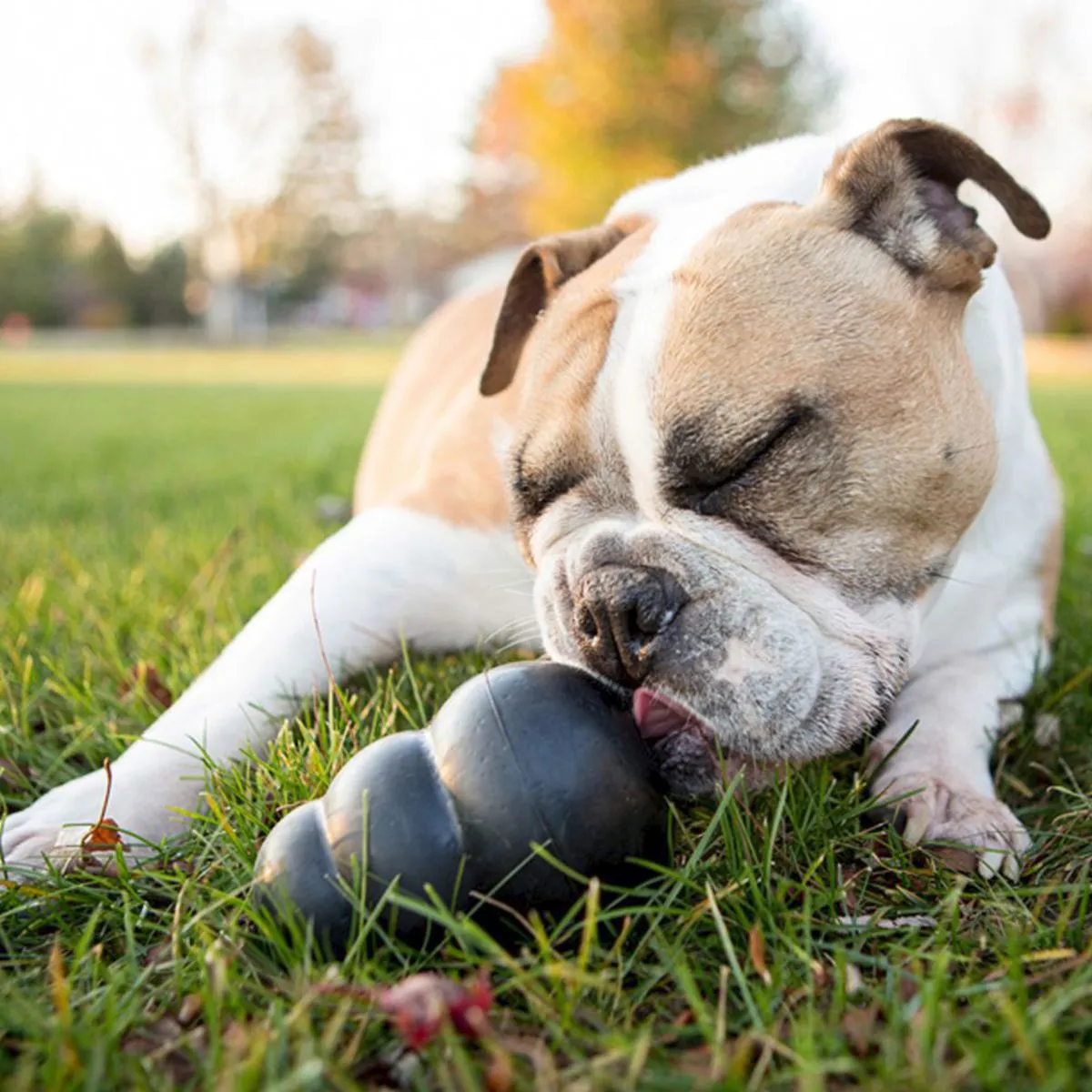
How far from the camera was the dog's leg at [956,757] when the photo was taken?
7.75 feet

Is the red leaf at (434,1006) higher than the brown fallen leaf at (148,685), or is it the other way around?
the red leaf at (434,1006)

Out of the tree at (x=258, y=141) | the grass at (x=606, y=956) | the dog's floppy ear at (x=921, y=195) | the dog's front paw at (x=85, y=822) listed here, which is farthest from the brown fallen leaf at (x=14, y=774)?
the tree at (x=258, y=141)

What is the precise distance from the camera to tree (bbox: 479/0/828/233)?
87.7 ft

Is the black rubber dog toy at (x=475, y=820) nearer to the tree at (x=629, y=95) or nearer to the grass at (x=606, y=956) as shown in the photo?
the grass at (x=606, y=956)

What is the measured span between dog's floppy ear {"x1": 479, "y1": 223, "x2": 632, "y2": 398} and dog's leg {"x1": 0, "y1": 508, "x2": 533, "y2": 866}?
540 millimetres

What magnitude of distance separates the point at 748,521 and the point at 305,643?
3.99 ft

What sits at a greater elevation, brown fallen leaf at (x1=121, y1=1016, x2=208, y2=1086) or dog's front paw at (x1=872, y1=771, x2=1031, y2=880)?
brown fallen leaf at (x1=121, y1=1016, x2=208, y2=1086)

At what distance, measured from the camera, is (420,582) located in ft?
10.6

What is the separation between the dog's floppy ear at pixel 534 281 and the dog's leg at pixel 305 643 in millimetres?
540

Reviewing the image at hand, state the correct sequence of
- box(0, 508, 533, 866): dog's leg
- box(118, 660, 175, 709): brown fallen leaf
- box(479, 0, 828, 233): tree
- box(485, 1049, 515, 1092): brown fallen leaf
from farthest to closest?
box(479, 0, 828, 233): tree
box(118, 660, 175, 709): brown fallen leaf
box(0, 508, 533, 866): dog's leg
box(485, 1049, 515, 1092): brown fallen leaf

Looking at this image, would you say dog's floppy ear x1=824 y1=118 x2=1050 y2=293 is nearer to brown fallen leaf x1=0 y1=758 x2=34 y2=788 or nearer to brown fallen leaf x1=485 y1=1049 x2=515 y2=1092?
brown fallen leaf x1=485 y1=1049 x2=515 y2=1092

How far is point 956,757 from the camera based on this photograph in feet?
8.68

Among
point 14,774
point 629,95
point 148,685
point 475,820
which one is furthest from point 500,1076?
point 629,95

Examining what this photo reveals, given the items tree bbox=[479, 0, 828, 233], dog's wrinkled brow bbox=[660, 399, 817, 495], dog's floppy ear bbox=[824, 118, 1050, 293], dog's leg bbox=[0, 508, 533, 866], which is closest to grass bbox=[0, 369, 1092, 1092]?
dog's leg bbox=[0, 508, 533, 866]
